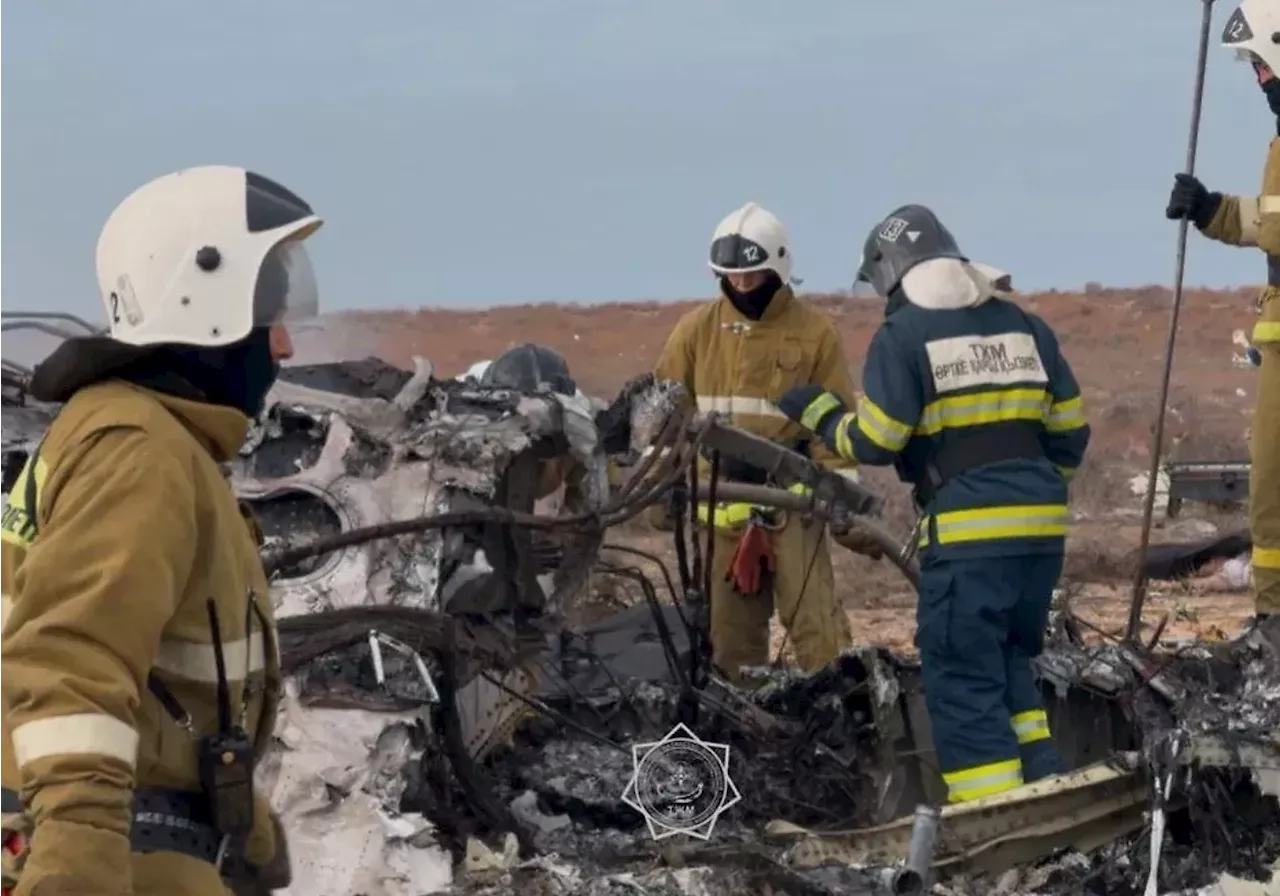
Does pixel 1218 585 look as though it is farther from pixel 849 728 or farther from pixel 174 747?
pixel 174 747

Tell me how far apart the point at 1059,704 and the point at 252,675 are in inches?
150

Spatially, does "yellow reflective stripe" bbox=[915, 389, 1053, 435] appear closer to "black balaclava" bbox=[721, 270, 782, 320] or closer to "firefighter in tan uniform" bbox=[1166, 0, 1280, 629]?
"firefighter in tan uniform" bbox=[1166, 0, 1280, 629]

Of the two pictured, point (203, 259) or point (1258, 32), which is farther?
point (1258, 32)

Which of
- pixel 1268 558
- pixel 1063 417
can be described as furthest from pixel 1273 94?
pixel 1063 417

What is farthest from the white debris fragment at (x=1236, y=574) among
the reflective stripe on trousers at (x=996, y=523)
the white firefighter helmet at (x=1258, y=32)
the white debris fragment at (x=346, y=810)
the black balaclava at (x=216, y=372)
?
the black balaclava at (x=216, y=372)

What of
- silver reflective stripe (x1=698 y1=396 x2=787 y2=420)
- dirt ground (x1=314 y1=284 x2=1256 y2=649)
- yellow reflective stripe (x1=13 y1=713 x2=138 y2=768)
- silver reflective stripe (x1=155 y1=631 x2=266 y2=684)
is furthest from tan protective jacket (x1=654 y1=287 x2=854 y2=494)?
yellow reflective stripe (x1=13 y1=713 x2=138 y2=768)

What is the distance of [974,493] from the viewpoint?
5699 mm

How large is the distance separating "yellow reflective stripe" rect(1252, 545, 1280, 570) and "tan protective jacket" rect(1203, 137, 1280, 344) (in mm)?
785

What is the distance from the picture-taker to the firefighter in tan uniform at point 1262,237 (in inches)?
282

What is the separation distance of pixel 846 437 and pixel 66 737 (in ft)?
12.3

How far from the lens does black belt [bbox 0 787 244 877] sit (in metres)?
2.77

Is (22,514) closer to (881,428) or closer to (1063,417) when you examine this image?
(881,428)

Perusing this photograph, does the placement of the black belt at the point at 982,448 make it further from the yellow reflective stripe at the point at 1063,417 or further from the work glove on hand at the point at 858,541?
the work glove on hand at the point at 858,541

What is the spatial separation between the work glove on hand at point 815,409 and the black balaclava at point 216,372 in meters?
3.34
